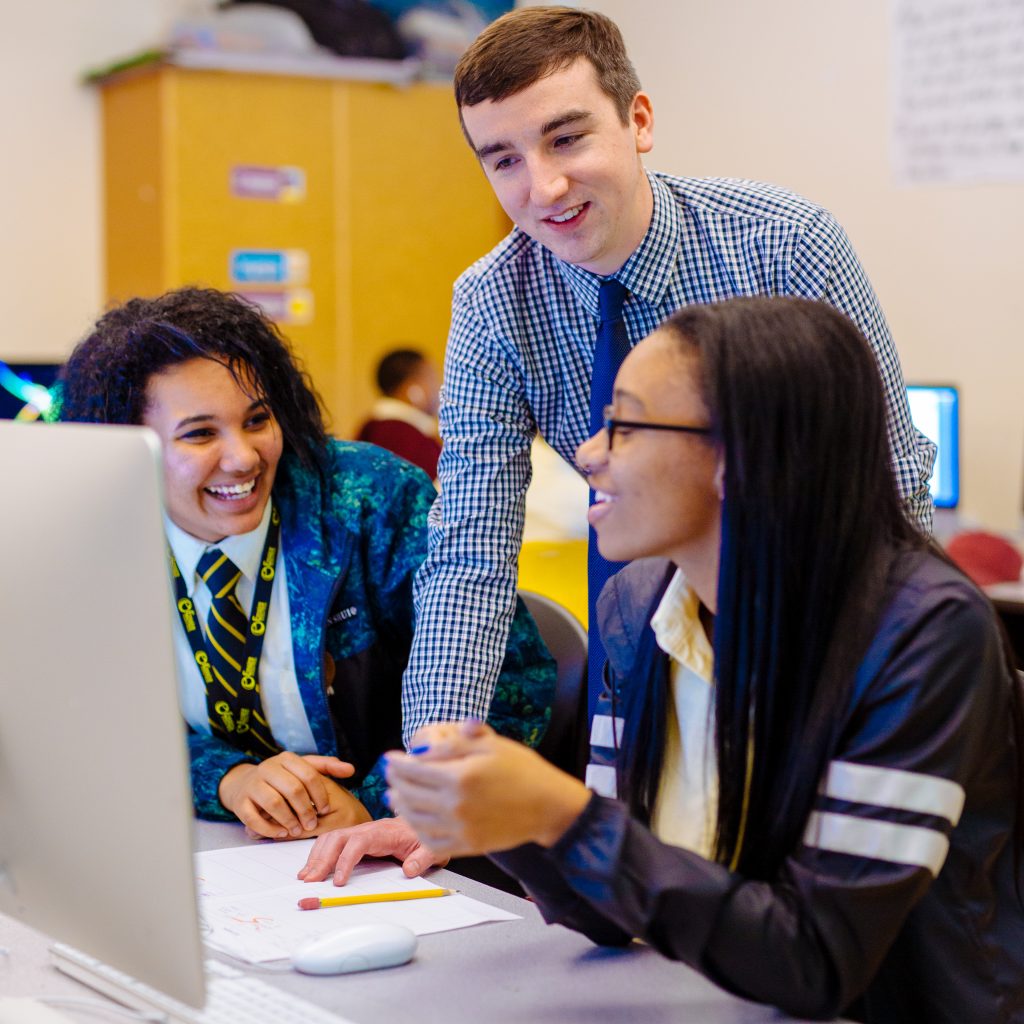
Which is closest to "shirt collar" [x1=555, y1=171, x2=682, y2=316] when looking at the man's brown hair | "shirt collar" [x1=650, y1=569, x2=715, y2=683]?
the man's brown hair

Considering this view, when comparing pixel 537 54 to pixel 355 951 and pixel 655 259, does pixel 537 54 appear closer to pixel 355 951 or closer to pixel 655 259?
pixel 655 259

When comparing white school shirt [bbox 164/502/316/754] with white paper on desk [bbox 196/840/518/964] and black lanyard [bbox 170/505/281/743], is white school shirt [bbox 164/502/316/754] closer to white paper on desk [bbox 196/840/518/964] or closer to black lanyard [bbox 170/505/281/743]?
black lanyard [bbox 170/505/281/743]

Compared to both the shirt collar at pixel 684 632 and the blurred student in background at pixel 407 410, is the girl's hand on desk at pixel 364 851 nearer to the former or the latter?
the shirt collar at pixel 684 632

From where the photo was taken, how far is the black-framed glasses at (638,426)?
112 centimetres

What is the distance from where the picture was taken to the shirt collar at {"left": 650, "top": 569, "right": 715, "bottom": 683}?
1.22 meters

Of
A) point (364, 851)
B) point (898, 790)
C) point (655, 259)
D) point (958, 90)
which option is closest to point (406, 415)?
point (958, 90)

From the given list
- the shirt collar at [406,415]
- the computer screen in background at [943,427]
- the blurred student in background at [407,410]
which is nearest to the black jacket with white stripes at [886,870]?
the computer screen in background at [943,427]

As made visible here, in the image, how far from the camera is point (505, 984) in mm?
1144

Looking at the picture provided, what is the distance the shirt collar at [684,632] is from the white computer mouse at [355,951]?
1.04 ft

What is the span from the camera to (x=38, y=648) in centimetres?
102

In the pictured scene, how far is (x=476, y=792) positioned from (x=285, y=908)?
44 centimetres

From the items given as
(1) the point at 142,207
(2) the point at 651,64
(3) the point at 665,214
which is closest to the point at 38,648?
(3) the point at 665,214

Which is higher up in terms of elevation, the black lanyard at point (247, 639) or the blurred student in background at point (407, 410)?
the blurred student in background at point (407, 410)

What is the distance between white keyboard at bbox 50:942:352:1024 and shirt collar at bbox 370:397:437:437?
3.29 meters
